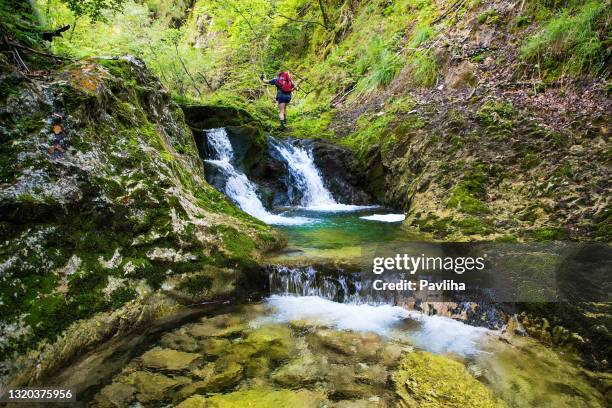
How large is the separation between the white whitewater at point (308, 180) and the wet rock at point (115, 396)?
22.8 feet

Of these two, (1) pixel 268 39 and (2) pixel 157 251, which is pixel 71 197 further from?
(1) pixel 268 39

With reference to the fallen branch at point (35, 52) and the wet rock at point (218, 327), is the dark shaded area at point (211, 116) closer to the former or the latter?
the fallen branch at point (35, 52)

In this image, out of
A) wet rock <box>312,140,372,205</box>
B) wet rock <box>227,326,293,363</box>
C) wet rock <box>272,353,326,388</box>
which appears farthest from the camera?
wet rock <box>312,140,372,205</box>

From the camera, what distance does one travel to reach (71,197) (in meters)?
3.06

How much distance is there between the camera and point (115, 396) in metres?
2.30

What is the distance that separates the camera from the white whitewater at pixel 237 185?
303 inches

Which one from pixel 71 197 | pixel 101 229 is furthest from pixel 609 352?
pixel 71 197

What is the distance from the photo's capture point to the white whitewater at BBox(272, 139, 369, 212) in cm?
941

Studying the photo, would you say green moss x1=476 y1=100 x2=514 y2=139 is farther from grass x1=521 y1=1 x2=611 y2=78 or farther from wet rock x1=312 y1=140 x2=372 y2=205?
wet rock x1=312 y1=140 x2=372 y2=205

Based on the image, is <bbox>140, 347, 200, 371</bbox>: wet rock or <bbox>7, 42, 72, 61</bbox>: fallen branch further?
<bbox>7, 42, 72, 61</bbox>: fallen branch

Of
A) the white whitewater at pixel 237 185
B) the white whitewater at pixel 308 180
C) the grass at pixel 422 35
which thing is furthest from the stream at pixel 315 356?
the grass at pixel 422 35

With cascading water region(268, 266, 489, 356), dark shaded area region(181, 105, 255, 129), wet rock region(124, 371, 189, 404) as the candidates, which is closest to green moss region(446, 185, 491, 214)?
cascading water region(268, 266, 489, 356)

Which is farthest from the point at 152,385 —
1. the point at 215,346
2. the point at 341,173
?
the point at 341,173

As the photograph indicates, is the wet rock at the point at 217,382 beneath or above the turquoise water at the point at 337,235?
beneath
